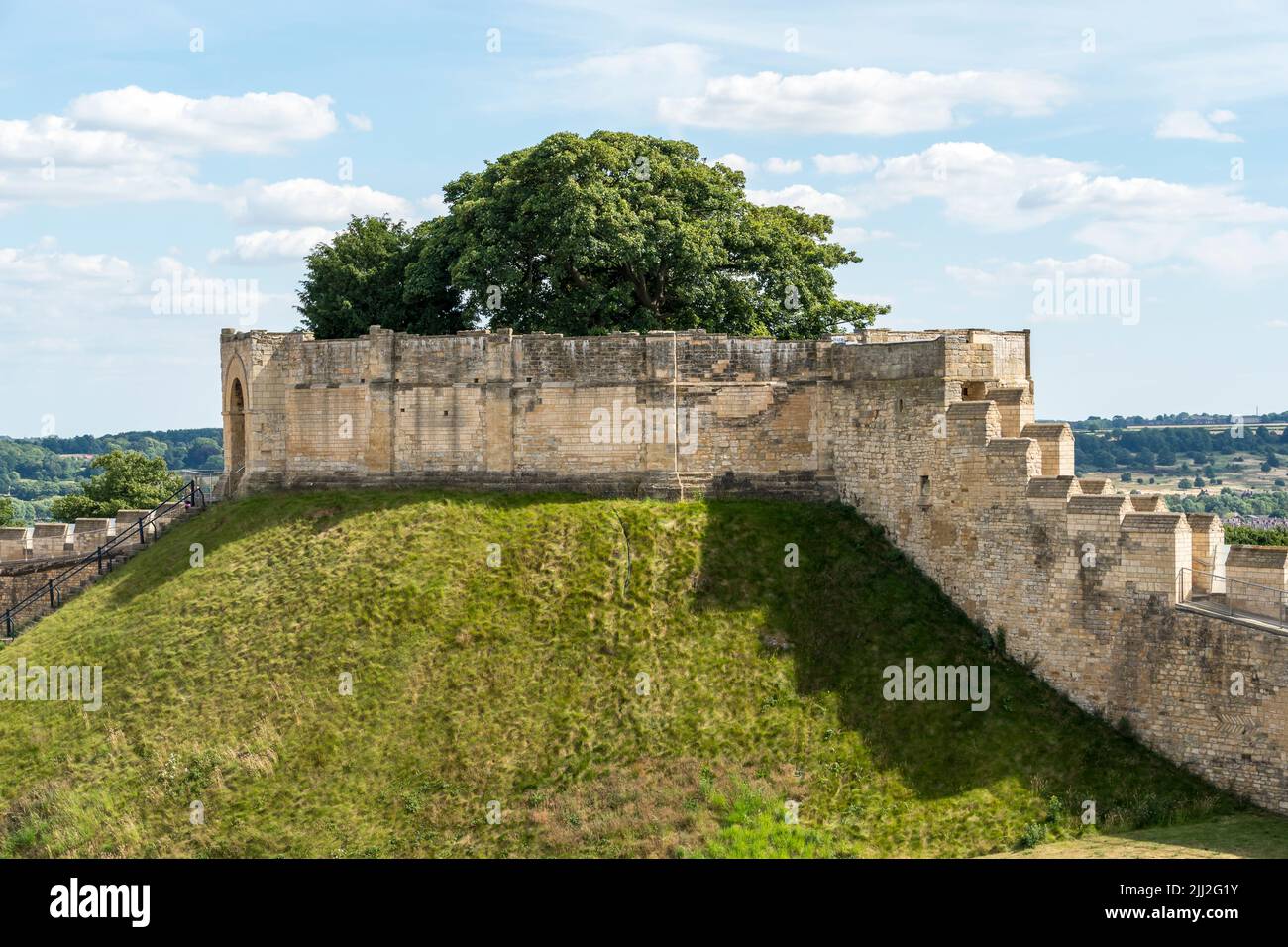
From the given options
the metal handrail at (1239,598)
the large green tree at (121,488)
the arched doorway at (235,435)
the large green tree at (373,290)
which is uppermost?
the large green tree at (373,290)

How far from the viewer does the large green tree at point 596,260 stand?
50.5 m

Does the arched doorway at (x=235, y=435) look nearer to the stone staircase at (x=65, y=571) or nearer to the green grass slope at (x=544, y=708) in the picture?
the stone staircase at (x=65, y=571)

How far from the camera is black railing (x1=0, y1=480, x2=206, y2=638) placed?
158 ft

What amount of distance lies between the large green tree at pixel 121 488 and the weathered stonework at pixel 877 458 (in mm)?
27273

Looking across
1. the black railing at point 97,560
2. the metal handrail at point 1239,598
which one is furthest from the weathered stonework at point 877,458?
the black railing at point 97,560

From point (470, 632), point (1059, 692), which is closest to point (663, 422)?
point (470, 632)

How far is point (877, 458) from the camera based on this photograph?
42.3 m

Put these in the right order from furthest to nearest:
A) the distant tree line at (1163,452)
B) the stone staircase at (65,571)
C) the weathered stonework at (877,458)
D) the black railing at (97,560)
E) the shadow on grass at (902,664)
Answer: the distant tree line at (1163,452) < the black railing at (97,560) < the stone staircase at (65,571) < the weathered stonework at (877,458) < the shadow on grass at (902,664)

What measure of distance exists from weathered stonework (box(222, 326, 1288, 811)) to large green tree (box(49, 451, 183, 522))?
27.3 metres

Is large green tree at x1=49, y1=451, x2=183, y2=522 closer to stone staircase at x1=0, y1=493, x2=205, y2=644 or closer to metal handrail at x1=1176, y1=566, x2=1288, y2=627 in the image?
stone staircase at x1=0, y1=493, x2=205, y2=644

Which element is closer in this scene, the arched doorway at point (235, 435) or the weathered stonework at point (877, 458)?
the weathered stonework at point (877, 458)

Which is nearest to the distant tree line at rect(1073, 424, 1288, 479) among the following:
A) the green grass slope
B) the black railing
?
the black railing

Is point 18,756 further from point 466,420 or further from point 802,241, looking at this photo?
point 802,241

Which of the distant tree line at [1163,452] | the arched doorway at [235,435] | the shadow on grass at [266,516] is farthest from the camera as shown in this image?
the distant tree line at [1163,452]
